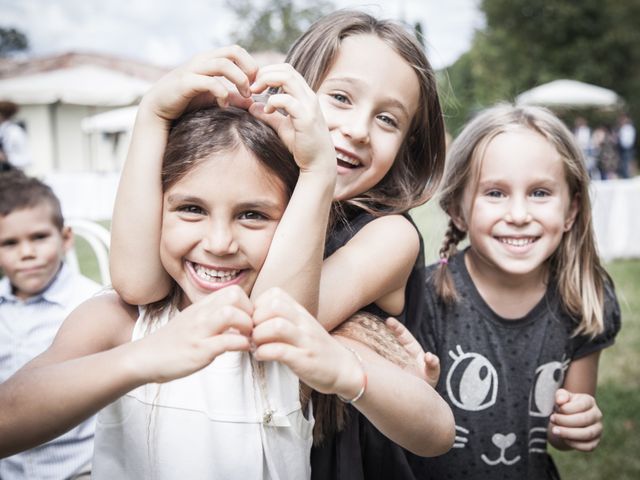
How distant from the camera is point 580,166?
2.15 meters

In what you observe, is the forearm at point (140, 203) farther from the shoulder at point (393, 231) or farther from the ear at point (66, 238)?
the ear at point (66, 238)

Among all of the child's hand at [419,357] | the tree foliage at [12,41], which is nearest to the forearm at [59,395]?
the child's hand at [419,357]

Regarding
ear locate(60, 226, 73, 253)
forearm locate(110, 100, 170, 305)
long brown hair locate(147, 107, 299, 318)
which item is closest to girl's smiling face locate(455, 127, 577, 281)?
long brown hair locate(147, 107, 299, 318)

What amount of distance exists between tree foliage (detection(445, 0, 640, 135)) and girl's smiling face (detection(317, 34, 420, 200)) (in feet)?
91.3

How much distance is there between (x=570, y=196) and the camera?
84.9 inches

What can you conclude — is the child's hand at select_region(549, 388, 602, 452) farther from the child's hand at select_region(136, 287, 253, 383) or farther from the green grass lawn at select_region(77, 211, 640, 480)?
the child's hand at select_region(136, 287, 253, 383)

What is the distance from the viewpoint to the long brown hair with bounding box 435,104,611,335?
2.09 meters

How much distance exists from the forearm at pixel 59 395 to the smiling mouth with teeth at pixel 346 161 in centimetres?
84

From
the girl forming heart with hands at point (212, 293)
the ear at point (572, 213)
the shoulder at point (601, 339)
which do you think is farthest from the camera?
the ear at point (572, 213)

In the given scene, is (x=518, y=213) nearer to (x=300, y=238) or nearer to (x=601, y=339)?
(x=601, y=339)

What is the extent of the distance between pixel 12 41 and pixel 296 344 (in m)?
51.8

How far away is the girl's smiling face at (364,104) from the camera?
5.28 ft

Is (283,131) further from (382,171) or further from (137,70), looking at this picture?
(137,70)

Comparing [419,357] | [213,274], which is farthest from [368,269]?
[213,274]
